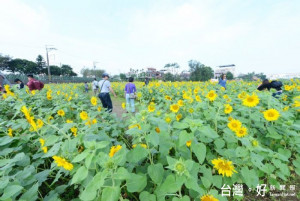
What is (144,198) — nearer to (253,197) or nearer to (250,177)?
(250,177)

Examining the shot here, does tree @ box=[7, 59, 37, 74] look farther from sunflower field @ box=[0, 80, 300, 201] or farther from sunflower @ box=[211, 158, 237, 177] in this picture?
sunflower @ box=[211, 158, 237, 177]

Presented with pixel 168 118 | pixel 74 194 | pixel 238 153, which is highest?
pixel 168 118

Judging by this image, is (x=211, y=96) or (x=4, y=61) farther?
(x=4, y=61)

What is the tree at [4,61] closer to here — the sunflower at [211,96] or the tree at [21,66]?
the tree at [21,66]

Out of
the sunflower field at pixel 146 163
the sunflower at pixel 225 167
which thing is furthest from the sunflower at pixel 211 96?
the sunflower at pixel 225 167

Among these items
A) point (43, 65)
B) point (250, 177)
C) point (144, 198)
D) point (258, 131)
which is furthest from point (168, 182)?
point (43, 65)

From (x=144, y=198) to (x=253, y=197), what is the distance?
152 centimetres

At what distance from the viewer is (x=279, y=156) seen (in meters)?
1.57

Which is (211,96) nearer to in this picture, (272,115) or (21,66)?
(272,115)

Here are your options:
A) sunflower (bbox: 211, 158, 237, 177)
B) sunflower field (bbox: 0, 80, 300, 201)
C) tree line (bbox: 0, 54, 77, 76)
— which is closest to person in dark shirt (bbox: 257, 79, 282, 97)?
sunflower field (bbox: 0, 80, 300, 201)

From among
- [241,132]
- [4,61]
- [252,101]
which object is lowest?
[241,132]

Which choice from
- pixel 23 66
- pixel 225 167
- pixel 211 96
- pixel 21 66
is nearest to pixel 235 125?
pixel 225 167

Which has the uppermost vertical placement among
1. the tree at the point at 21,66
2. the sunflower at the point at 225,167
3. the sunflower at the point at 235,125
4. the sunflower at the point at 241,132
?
the tree at the point at 21,66

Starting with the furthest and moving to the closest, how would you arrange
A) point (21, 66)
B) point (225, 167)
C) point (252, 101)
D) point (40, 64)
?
point (40, 64), point (21, 66), point (252, 101), point (225, 167)
